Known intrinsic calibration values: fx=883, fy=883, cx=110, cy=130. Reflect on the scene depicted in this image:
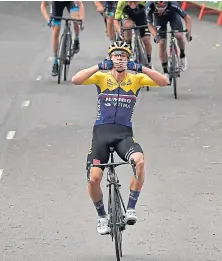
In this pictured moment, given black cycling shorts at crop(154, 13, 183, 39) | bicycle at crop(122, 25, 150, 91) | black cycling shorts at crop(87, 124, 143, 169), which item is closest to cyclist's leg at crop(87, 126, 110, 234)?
black cycling shorts at crop(87, 124, 143, 169)

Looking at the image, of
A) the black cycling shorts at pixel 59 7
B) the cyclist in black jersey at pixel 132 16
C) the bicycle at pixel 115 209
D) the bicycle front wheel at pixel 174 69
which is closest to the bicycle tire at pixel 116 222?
the bicycle at pixel 115 209

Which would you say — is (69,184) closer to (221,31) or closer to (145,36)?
(145,36)

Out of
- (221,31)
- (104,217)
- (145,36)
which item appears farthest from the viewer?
(221,31)

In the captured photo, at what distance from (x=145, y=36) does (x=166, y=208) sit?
7.09m

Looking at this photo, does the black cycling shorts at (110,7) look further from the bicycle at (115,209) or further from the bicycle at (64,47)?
the bicycle at (115,209)

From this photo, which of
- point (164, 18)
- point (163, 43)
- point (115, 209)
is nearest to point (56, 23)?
point (163, 43)

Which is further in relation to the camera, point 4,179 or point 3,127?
point 3,127

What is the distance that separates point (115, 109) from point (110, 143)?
342 mm

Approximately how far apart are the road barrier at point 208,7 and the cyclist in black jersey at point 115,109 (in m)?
16.1

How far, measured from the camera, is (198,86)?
54.6 feet

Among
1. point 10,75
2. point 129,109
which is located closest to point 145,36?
point 10,75

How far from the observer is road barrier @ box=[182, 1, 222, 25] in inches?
949

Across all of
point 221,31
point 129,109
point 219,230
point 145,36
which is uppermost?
point 129,109

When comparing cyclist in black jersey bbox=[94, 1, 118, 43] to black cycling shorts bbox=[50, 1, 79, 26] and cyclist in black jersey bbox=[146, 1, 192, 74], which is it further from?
cyclist in black jersey bbox=[146, 1, 192, 74]
